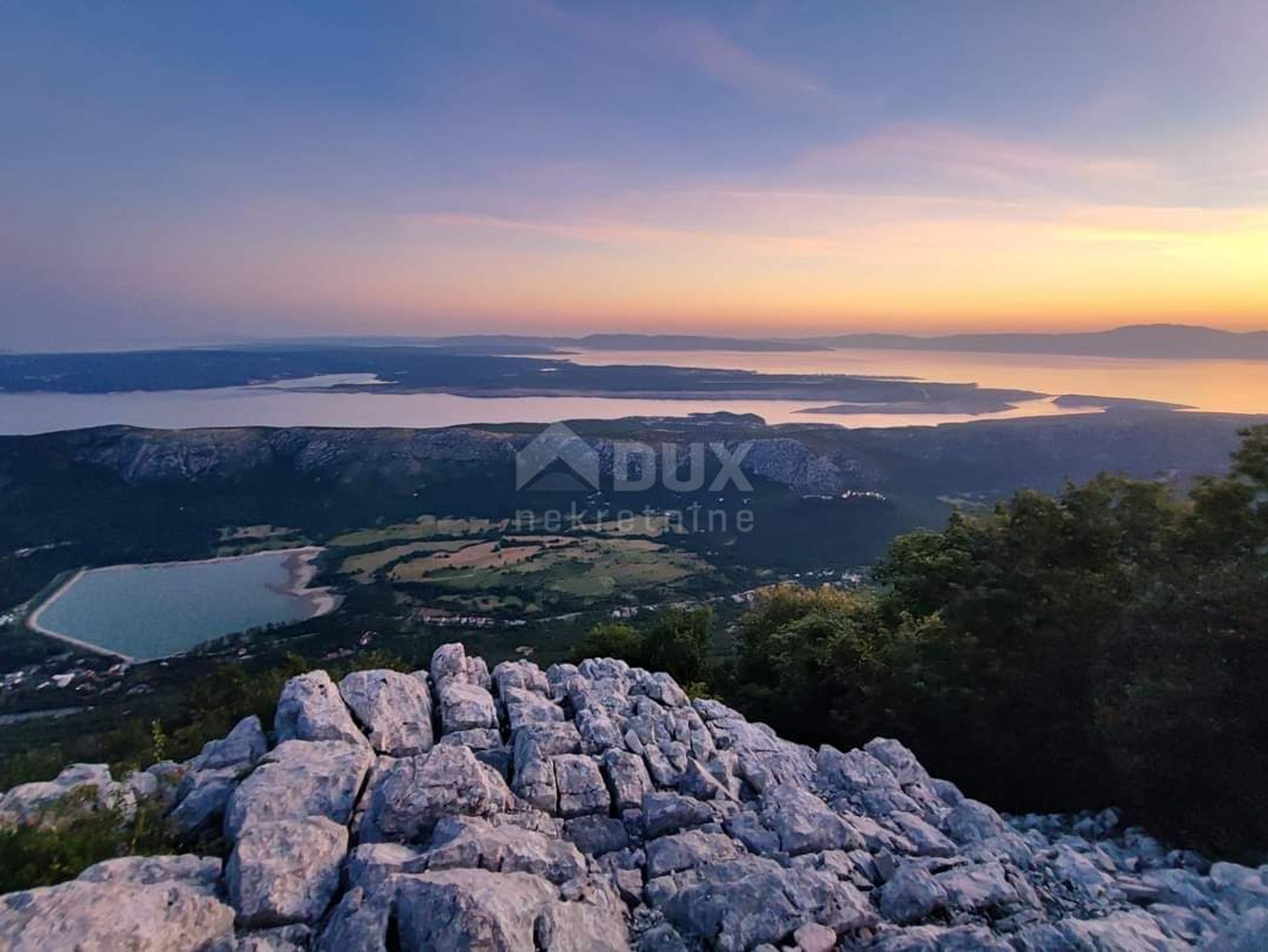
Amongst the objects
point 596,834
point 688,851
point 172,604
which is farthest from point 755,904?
point 172,604

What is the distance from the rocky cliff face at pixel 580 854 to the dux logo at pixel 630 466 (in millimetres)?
73676

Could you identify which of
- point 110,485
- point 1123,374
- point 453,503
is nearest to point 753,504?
point 453,503

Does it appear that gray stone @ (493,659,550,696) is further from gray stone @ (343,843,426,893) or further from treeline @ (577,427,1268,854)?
treeline @ (577,427,1268,854)

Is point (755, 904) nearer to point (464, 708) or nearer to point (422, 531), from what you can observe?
point (464, 708)

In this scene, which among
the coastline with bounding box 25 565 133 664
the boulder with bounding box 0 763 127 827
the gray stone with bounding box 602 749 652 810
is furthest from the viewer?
the coastline with bounding box 25 565 133 664

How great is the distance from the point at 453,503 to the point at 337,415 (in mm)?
53117

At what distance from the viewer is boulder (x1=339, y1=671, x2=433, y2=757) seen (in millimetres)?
9344

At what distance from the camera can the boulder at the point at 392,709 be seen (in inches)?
368

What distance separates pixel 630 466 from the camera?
89562 mm

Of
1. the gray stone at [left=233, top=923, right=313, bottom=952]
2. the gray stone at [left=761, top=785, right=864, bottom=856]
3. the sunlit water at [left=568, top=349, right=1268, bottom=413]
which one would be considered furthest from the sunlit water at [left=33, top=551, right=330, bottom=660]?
the sunlit water at [left=568, top=349, right=1268, bottom=413]

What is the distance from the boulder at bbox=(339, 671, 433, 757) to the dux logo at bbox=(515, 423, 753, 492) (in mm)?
73499

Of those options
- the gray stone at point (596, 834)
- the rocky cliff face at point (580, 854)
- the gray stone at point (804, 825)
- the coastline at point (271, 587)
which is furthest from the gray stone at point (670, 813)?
the coastline at point (271, 587)

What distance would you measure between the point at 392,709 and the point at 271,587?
60137mm

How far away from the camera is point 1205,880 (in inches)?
293
